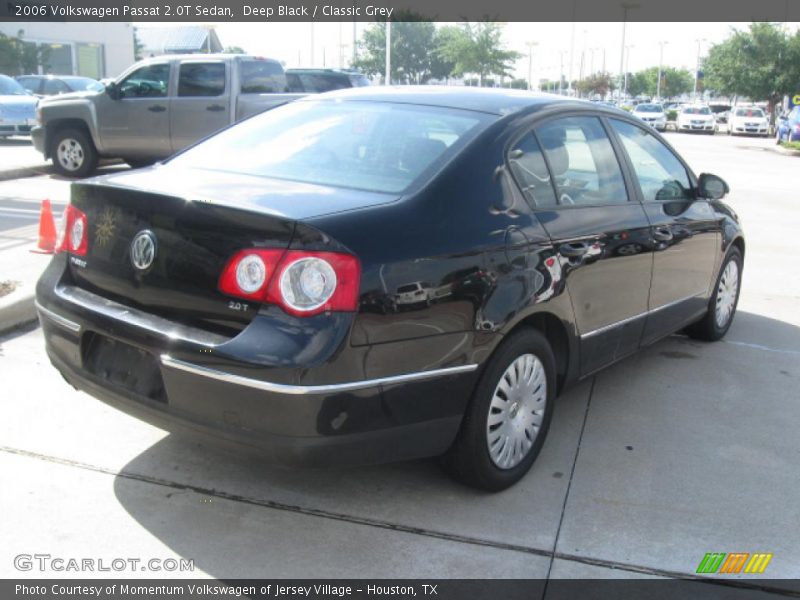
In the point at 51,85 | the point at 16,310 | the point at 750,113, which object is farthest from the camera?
the point at 750,113

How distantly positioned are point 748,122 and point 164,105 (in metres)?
34.7

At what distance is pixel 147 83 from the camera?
13.0 meters

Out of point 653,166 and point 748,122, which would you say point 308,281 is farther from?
point 748,122

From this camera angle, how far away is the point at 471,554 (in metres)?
3.18

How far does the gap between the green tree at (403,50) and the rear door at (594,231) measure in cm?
6398

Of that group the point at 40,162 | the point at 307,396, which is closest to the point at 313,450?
the point at 307,396

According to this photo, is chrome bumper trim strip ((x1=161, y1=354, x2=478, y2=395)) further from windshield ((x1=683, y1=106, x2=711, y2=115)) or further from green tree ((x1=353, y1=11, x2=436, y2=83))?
green tree ((x1=353, y1=11, x2=436, y2=83))

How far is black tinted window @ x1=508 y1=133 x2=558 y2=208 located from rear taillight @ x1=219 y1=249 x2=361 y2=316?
45.2 inches

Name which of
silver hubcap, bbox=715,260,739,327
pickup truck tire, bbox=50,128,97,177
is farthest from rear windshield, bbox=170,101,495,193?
pickup truck tire, bbox=50,128,97,177

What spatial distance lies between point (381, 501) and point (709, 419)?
2.07 m

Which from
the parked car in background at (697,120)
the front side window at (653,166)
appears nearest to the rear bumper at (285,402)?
the front side window at (653,166)

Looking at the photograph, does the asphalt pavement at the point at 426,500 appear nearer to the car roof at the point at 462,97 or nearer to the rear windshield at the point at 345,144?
the rear windshield at the point at 345,144

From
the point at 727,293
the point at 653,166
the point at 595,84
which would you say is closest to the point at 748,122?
the point at 727,293

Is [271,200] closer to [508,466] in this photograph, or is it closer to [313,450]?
[313,450]
